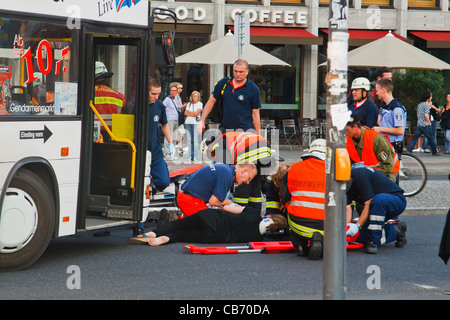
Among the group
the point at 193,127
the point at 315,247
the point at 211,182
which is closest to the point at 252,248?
the point at 315,247

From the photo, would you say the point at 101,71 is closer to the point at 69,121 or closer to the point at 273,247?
the point at 69,121

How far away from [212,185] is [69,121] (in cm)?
209

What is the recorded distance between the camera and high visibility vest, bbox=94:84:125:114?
893 cm

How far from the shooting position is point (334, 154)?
575 centimetres

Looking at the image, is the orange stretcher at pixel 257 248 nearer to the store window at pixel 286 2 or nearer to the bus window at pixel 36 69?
the bus window at pixel 36 69

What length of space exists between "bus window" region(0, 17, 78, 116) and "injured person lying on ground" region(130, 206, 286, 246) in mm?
1886

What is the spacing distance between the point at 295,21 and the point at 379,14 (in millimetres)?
2834

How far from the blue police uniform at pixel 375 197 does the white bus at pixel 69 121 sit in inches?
87.5

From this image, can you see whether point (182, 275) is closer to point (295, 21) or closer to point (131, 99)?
point (131, 99)

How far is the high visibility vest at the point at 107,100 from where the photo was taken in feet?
29.3

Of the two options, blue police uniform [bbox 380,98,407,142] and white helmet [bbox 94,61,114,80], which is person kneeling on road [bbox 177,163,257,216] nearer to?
white helmet [bbox 94,61,114,80]

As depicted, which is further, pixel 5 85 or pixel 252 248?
pixel 252 248

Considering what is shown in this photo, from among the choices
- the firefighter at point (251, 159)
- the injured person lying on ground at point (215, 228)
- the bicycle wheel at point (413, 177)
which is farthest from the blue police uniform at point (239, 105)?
the bicycle wheel at point (413, 177)

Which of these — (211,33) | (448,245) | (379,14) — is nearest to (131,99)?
(448,245)
